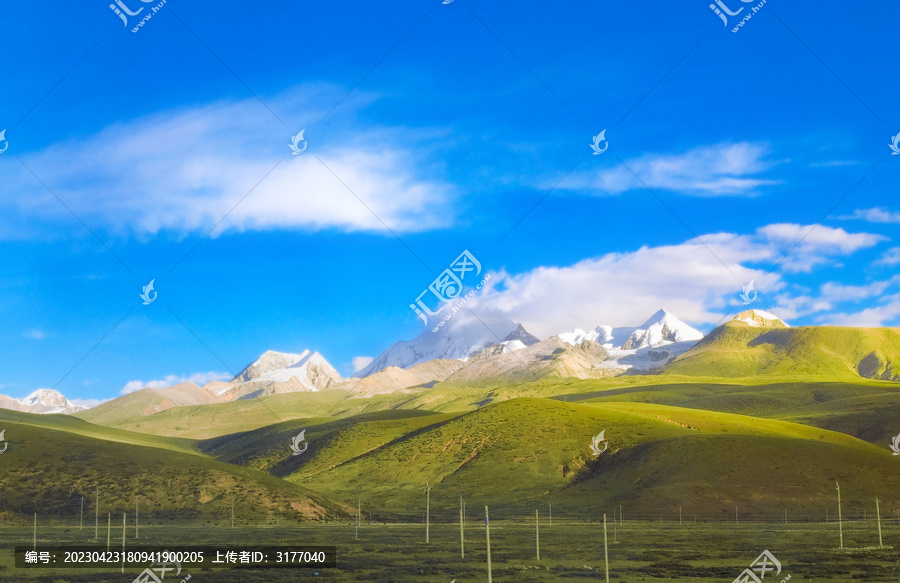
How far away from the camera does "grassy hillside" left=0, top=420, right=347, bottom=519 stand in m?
126

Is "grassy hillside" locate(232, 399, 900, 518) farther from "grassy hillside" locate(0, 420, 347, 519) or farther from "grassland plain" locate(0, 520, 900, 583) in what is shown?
"grassy hillside" locate(0, 420, 347, 519)

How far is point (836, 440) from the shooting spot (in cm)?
18288

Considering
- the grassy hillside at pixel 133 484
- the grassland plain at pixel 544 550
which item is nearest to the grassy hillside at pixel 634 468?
the grassland plain at pixel 544 550

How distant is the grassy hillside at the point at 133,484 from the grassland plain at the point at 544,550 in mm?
11676

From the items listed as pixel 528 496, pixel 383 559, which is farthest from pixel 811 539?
pixel 528 496

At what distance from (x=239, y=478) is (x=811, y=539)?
9426cm

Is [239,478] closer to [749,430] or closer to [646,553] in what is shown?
[646,553]

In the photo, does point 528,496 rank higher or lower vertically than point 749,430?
lower

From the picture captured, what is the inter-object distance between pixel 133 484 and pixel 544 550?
79.9m

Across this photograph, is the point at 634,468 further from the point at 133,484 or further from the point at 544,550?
the point at 133,484

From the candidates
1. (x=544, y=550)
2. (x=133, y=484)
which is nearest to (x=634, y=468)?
(x=544, y=550)

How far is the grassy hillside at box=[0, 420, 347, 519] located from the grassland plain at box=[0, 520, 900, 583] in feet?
38.3

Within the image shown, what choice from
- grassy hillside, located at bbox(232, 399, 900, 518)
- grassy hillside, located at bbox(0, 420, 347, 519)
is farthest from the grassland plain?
grassy hillside, located at bbox(232, 399, 900, 518)

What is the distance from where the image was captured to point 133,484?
435 feet
